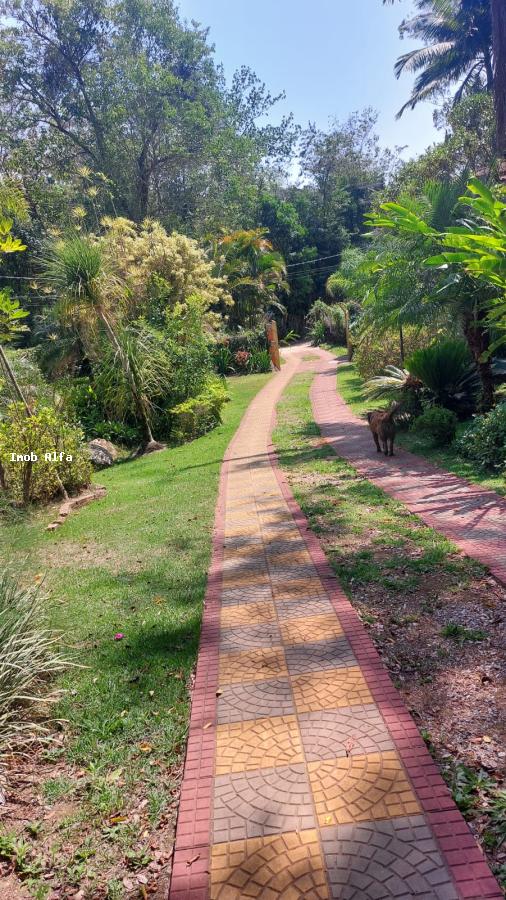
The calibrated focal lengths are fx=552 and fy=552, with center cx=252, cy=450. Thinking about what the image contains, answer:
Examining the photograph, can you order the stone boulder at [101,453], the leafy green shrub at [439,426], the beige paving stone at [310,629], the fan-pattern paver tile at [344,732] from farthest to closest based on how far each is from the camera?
the stone boulder at [101,453] < the leafy green shrub at [439,426] < the beige paving stone at [310,629] < the fan-pattern paver tile at [344,732]

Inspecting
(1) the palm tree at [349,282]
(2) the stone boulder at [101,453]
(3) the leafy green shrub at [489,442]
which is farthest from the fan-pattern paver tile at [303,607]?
(2) the stone boulder at [101,453]

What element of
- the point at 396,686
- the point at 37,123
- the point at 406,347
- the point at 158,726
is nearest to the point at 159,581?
the point at 158,726

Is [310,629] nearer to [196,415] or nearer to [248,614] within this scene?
[248,614]

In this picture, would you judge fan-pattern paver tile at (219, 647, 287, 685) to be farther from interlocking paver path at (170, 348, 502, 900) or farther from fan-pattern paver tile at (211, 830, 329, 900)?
fan-pattern paver tile at (211, 830, 329, 900)

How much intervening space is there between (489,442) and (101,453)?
805cm

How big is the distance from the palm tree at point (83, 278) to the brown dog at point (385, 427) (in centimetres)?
627

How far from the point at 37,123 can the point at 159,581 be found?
108 ft

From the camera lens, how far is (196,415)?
45.6 ft

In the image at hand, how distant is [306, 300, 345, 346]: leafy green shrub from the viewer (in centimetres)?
3259

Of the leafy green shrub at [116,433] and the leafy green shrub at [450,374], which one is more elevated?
the leafy green shrub at [450,374]

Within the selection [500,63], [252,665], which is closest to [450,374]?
[500,63]

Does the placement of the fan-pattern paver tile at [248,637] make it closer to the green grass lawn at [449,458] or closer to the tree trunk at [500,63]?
the green grass lawn at [449,458]

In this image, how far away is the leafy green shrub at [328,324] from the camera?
32.6m

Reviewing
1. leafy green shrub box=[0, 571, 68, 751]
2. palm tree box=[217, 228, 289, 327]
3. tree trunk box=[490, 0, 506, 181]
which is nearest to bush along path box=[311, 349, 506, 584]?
leafy green shrub box=[0, 571, 68, 751]
